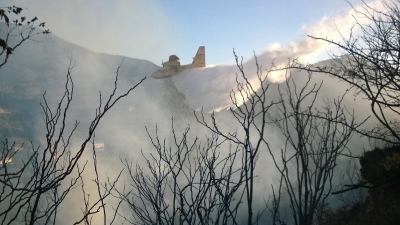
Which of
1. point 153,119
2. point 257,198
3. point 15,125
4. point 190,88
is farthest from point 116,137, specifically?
point 190,88

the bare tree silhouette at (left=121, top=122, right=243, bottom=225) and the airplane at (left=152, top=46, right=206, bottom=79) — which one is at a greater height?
the airplane at (left=152, top=46, right=206, bottom=79)

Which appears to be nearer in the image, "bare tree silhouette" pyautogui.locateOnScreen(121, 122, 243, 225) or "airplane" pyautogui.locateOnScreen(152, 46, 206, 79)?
"bare tree silhouette" pyautogui.locateOnScreen(121, 122, 243, 225)

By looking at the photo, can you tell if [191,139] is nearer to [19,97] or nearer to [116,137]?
[116,137]

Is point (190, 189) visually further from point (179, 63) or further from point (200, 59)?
point (179, 63)

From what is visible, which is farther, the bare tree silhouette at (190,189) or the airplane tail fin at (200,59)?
the airplane tail fin at (200,59)

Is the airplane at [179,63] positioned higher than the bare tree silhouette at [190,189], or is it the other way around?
the airplane at [179,63]

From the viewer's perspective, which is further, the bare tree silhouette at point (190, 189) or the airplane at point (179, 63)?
the airplane at point (179, 63)

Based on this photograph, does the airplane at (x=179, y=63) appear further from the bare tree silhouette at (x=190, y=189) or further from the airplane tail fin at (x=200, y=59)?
the bare tree silhouette at (x=190, y=189)

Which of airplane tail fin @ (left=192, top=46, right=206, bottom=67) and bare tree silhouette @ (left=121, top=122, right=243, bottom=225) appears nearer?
bare tree silhouette @ (left=121, top=122, right=243, bottom=225)

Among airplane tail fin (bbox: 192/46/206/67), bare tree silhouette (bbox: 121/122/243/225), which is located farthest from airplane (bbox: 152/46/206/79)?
bare tree silhouette (bbox: 121/122/243/225)

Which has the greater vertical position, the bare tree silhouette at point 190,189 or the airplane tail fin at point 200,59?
the airplane tail fin at point 200,59

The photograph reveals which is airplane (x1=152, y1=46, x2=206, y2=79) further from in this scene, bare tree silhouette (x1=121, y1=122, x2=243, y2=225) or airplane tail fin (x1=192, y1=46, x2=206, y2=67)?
bare tree silhouette (x1=121, y1=122, x2=243, y2=225)

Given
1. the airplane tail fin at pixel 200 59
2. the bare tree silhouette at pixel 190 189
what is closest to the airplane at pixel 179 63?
the airplane tail fin at pixel 200 59

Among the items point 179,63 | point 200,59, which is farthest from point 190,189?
point 179,63
